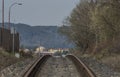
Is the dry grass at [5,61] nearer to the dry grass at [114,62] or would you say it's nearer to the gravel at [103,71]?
the gravel at [103,71]

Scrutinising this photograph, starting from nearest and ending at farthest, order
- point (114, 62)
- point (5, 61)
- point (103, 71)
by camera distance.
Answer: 1. point (103, 71)
2. point (114, 62)
3. point (5, 61)

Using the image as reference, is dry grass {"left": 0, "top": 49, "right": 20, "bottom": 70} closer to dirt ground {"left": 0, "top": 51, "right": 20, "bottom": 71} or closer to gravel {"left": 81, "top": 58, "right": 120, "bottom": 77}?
dirt ground {"left": 0, "top": 51, "right": 20, "bottom": 71}

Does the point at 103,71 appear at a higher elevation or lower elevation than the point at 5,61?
higher

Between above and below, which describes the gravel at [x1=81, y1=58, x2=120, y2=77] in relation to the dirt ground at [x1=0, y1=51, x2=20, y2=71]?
above

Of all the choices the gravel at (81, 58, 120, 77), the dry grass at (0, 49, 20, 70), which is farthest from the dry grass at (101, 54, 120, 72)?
the dry grass at (0, 49, 20, 70)

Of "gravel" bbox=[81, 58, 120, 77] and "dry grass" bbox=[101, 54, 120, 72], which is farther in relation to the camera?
"dry grass" bbox=[101, 54, 120, 72]

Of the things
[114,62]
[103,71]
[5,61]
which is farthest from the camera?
[5,61]

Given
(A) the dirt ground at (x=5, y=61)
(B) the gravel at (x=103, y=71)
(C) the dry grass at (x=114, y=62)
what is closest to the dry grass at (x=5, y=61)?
(A) the dirt ground at (x=5, y=61)

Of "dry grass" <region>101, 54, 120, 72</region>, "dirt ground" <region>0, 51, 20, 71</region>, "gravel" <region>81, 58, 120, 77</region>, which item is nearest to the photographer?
"gravel" <region>81, 58, 120, 77</region>

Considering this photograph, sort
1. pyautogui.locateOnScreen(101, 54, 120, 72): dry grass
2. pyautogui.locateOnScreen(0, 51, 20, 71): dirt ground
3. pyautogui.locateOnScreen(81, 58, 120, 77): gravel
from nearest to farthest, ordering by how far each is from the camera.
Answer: pyautogui.locateOnScreen(81, 58, 120, 77): gravel → pyautogui.locateOnScreen(101, 54, 120, 72): dry grass → pyautogui.locateOnScreen(0, 51, 20, 71): dirt ground

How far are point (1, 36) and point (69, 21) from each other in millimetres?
46451

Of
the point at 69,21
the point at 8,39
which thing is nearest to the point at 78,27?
the point at 69,21

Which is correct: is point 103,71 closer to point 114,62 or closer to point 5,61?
point 114,62

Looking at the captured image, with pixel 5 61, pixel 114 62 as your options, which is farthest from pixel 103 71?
pixel 5 61
